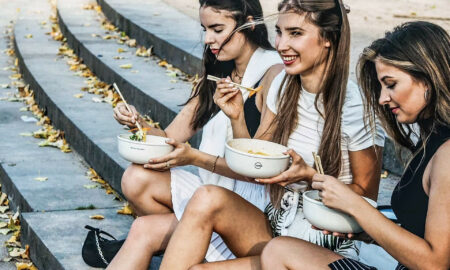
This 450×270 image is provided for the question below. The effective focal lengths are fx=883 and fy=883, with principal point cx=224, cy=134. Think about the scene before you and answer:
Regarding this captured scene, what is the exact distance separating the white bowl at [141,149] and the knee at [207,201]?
53 centimetres

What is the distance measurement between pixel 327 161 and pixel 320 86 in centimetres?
32

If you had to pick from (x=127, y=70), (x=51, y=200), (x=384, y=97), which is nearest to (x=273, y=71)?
(x=384, y=97)

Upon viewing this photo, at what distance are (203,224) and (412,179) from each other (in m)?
0.88

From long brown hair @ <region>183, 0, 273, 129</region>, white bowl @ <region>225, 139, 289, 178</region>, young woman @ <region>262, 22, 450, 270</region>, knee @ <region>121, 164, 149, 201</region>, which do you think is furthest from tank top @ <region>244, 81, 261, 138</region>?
young woman @ <region>262, 22, 450, 270</region>

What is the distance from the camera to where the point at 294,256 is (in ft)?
9.85

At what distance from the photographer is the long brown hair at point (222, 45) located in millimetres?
4129

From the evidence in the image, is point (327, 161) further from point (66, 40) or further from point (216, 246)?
point (66, 40)

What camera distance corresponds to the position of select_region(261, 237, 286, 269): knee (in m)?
3.05

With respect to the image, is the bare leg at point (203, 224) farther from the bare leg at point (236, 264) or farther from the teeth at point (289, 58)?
the teeth at point (289, 58)

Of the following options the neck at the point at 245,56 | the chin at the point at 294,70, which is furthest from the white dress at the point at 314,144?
the neck at the point at 245,56

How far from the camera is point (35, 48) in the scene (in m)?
9.24

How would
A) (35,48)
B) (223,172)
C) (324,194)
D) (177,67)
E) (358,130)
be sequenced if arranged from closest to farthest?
(324,194) < (358,130) < (223,172) < (177,67) < (35,48)

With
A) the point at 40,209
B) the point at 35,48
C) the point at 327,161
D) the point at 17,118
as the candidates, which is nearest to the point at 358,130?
the point at 327,161

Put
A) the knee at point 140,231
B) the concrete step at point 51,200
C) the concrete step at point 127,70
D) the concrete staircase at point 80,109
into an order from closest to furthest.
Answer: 1. the knee at point 140,231
2. the concrete step at point 51,200
3. the concrete staircase at point 80,109
4. the concrete step at point 127,70
